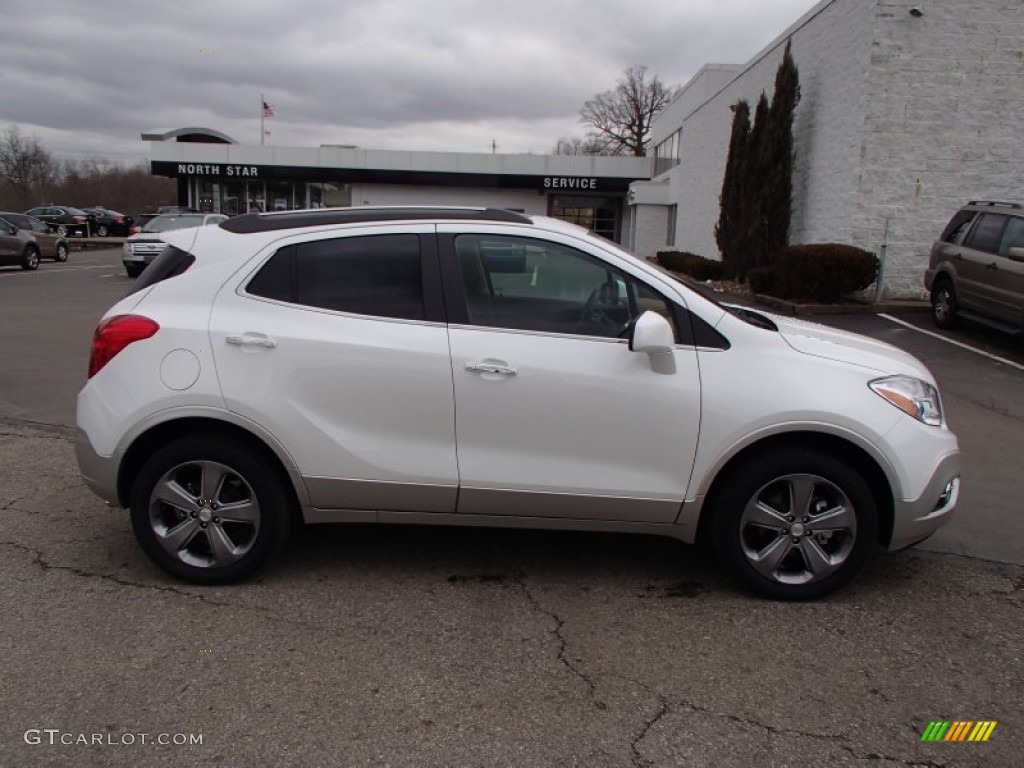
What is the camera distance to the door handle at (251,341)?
3752mm

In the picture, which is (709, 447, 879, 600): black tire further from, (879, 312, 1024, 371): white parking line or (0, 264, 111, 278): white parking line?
(0, 264, 111, 278): white parking line

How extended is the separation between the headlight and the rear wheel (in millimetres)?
9583

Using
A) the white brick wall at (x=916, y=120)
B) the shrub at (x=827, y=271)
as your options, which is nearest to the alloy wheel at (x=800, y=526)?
the shrub at (x=827, y=271)

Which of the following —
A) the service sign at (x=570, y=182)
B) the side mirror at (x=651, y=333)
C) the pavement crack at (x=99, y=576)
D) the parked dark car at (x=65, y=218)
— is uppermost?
the service sign at (x=570, y=182)

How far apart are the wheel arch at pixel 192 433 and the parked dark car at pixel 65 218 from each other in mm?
46370

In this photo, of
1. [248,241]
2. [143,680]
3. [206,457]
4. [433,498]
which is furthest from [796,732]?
[248,241]

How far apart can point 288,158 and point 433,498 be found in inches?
1818

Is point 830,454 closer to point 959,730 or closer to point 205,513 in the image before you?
point 959,730

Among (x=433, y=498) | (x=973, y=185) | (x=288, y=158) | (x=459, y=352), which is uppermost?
(x=288, y=158)

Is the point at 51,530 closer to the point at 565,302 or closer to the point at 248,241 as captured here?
the point at 248,241

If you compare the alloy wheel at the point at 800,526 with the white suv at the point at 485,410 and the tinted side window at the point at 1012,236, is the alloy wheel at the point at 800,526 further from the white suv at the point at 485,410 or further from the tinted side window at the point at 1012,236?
the tinted side window at the point at 1012,236

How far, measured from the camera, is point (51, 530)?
15.0 ft

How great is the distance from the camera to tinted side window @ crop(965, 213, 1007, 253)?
11.2 m

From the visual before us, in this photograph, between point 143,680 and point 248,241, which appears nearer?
point 143,680
